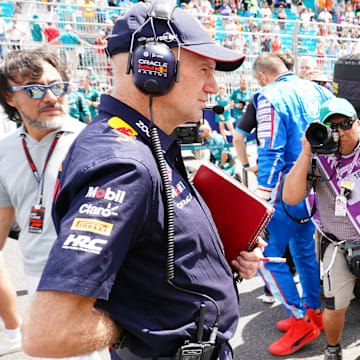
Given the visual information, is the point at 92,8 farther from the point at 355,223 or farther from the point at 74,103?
the point at 355,223

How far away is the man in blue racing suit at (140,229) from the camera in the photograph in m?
0.91

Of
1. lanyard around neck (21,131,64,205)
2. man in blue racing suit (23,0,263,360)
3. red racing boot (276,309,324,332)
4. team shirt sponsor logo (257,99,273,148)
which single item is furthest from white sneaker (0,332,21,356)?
team shirt sponsor logo (257,99,273,148)

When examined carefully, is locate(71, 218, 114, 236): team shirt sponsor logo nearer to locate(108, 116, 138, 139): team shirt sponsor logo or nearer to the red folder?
locate(108, 116, 138, 139): team shirt sponsor logo

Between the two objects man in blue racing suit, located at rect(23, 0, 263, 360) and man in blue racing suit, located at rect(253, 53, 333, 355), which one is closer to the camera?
man in blue racing suit, located at rect(23, 0, 263, 360)

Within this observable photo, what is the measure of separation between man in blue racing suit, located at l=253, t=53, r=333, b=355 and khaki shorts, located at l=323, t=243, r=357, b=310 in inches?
21.1

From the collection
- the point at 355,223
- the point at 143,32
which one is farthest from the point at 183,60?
the point at 355,223

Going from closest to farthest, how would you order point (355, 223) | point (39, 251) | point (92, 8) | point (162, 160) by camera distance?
point (162, 160)
point (39, 251)
point (355, 223)
point (92, 8)

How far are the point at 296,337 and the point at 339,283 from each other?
0.71 metres

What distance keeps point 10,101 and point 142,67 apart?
5.00 feet

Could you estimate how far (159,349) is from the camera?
3.75 feet

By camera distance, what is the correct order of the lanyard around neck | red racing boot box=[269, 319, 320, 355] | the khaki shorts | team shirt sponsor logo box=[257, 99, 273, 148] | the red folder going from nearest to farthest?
the red folder → the lanyard around neck → the khaki shorts → red racing boot box=[269, 319, 320, 355] → team shirt sponsor logo box=[257, 99, 273, 148]

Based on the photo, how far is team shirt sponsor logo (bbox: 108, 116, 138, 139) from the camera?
1090 mm

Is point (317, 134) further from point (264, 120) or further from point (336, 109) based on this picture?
point (264, 120)

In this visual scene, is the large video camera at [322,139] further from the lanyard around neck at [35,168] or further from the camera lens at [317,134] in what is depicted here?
the lanyard around neck at [35,168]
